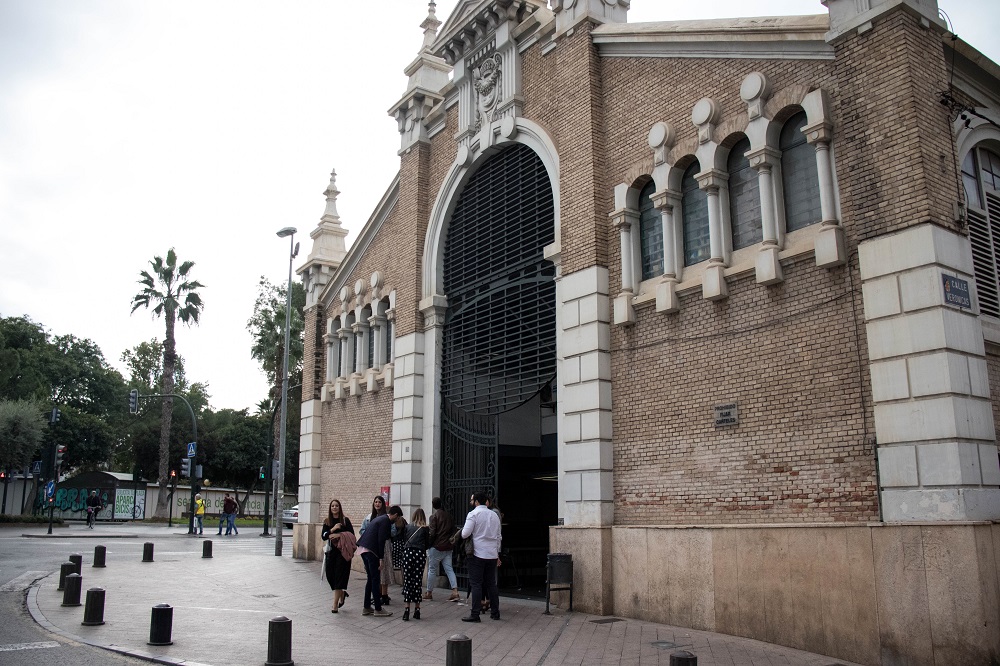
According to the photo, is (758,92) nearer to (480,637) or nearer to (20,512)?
(480,637)

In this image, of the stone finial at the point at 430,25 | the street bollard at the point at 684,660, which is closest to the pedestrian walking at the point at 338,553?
the street bollard at the point at 684,660

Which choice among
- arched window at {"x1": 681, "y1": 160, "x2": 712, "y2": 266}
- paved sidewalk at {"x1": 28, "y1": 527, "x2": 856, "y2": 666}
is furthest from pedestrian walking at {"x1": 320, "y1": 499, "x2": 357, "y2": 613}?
arched window at {"x1": 681, "y1": 160, "x2": 712, "y2": 266}

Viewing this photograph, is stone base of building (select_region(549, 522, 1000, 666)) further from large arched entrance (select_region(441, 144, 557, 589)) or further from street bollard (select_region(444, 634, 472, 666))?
street bollard (select_region(444, 634, 472, 666))

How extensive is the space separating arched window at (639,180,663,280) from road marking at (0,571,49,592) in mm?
12427

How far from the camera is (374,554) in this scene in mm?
12727

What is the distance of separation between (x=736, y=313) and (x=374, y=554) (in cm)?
647

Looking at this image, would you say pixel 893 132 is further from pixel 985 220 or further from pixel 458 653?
pixel 458 653

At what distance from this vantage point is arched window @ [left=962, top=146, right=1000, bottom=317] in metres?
10.8

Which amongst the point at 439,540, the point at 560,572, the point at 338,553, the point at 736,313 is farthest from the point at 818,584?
the point at 338,553

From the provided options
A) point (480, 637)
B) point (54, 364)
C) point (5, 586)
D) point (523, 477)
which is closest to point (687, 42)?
point (480, 637)

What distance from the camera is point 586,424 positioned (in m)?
13.4

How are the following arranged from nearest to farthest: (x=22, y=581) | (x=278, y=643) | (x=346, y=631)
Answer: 1. (x=278, y=643)
2. (x=346, y=631)
3. (x=22, y=581)

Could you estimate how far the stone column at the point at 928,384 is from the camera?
347 inches

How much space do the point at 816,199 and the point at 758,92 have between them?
1.76 meters
